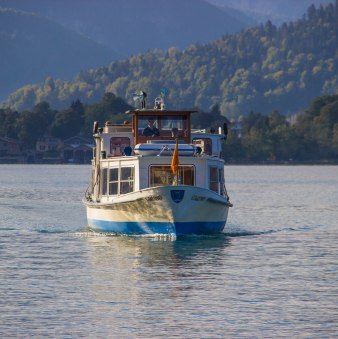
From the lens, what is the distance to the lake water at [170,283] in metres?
34.8

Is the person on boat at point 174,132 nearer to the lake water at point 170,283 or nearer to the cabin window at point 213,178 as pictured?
the cabin window at point 213,178

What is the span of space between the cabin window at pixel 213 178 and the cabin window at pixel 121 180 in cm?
372

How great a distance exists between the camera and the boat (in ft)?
180

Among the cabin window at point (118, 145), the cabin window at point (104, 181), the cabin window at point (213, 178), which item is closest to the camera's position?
the cabin window at point (213, 178)

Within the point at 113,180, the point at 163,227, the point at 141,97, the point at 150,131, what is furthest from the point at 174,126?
the point at 163,227

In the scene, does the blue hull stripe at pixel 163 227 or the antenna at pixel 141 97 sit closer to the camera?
the blue hull stripe at pixel 163 227

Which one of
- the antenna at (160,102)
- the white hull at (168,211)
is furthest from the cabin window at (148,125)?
the white hull at (168,211)

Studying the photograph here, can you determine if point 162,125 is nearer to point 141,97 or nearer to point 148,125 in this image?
point 148,125

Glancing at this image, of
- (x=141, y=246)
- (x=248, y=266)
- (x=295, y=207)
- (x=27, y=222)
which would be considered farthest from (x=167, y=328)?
(x=295, y=207)

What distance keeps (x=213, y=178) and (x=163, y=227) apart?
4.52 m

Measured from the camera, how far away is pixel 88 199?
66.2 meters

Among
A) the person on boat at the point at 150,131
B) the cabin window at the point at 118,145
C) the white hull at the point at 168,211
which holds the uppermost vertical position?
the person on boat at the point at 150,131

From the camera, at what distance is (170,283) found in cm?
4278

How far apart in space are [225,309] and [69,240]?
24.1 metres
